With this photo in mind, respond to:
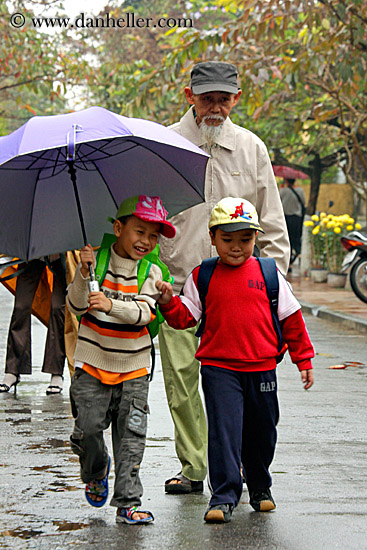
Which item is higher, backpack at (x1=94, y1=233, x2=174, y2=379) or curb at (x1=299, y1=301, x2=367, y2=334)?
backpack at (x1=94, y1=233, x2=174, y2=379)

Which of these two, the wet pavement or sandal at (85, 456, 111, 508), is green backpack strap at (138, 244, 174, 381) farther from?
the wet pavement

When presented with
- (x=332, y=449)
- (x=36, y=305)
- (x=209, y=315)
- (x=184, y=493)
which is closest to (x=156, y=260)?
(x=209, y=315)

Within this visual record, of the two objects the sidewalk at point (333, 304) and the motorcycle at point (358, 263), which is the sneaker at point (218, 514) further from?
the motorcycle at point (358, 263)

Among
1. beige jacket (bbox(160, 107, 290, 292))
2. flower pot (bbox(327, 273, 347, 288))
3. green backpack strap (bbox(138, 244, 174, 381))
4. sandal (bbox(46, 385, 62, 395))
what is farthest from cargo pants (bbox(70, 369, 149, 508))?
flower pot (bbox(327, 273, 347, 288))

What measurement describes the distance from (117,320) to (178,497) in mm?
1114

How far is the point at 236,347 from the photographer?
473 centimetres

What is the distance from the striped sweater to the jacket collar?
43.5 inches

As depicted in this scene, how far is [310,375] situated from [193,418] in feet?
2.75

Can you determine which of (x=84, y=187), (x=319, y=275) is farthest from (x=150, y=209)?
(x=319, y=275)

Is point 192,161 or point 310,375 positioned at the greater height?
point 192,161

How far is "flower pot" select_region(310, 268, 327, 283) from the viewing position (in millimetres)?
22250

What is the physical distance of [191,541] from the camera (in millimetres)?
4371

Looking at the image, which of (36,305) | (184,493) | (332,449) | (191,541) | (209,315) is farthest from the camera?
(36,305)

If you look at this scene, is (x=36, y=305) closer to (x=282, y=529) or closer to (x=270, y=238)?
(x=270, y=238)
